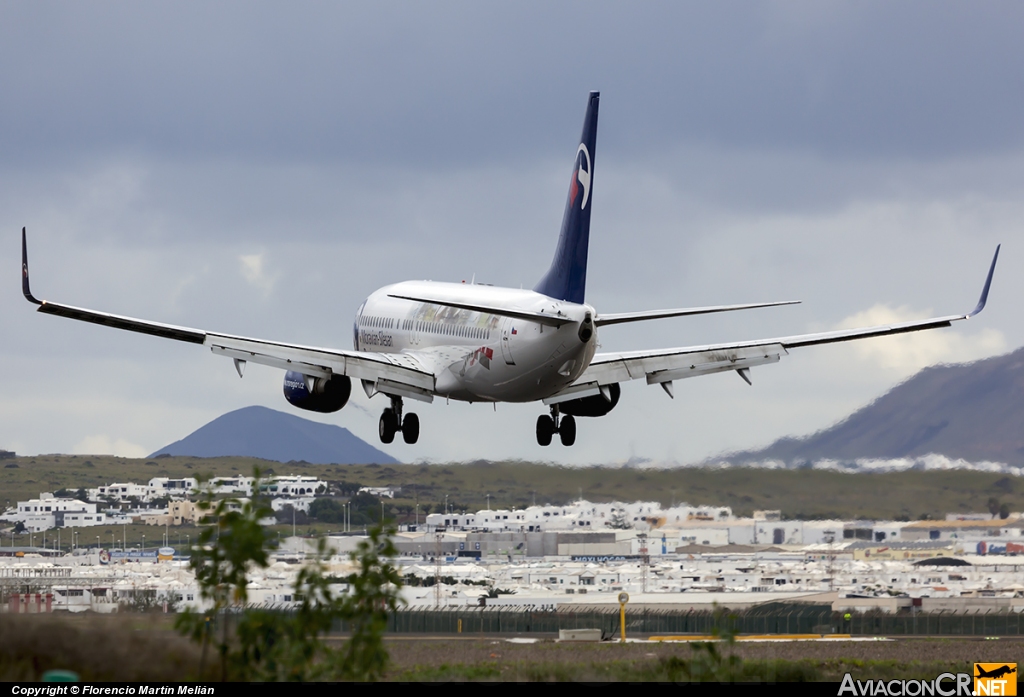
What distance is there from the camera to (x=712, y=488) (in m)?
49.9

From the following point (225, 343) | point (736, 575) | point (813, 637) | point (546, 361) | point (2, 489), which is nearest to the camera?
point (546, 361)

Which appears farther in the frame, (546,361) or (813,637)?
Answer: (813,637)

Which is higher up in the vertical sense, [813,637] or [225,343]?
[225,343]

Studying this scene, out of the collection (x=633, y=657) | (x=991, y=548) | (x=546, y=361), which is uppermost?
(x=546, y=361)

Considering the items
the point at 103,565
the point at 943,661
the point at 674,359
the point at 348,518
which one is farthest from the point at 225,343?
the point at 943,661

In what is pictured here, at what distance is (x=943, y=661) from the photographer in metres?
39.9

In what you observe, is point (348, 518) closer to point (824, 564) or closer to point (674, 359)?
point (674, 359)

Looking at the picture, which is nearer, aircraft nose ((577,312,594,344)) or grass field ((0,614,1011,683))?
grass field ((0,614,1011,683))

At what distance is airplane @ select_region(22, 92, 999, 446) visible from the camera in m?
44.3

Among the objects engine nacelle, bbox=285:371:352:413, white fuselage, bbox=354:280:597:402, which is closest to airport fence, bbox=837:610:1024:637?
white fuselage, bbox=354:280:597:402

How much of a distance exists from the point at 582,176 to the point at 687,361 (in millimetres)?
7508

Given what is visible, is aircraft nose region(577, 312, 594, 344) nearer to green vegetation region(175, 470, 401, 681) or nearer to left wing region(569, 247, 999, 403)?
left wing region(569, 247, 999, 403)

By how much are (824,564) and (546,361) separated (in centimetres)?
1531

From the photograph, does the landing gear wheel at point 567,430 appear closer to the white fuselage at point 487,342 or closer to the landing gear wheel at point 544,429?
the landing gear wheel at point 544,429
